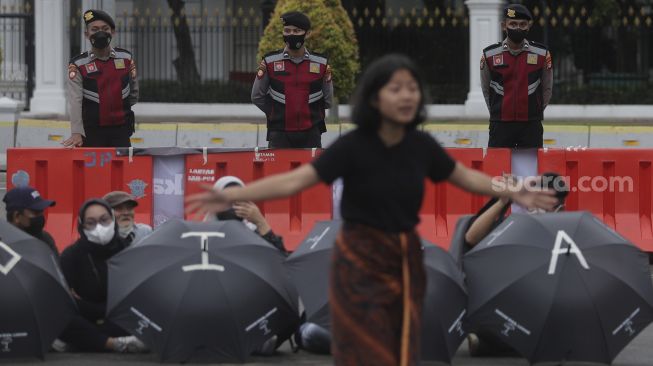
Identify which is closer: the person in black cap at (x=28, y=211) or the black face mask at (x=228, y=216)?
the person in black cap at (x=28, y=211)

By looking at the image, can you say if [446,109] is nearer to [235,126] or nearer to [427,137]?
[235,126]

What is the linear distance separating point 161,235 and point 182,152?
158 inches

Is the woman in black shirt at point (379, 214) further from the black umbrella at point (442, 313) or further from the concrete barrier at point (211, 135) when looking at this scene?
the concrete barrier at point (211, 135)

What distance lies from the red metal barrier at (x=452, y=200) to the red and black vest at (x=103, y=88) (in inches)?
101

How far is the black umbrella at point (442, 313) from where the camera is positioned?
810cm

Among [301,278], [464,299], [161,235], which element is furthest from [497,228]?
[161,235]

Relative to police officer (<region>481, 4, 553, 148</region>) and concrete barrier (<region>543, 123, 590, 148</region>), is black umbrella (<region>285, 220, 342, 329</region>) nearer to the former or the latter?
police officer (<region>481, 4, 553, 148</region>)

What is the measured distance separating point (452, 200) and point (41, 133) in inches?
341

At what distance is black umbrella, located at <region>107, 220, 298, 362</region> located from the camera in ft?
26.8

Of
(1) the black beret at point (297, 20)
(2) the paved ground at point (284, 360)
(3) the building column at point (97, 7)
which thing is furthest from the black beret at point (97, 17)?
(3) the building column at point (97, 7)

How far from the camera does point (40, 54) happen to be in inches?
1148

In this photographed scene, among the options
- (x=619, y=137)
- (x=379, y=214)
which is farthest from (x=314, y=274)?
(x=619, y=137)

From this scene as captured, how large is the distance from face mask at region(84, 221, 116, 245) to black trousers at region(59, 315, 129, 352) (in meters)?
0.43

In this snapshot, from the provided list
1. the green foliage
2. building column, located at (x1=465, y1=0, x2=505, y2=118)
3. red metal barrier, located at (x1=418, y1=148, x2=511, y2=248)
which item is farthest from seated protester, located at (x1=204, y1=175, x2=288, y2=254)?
building column, located at (x1=465, y1=0, x2=505, y2=118)
